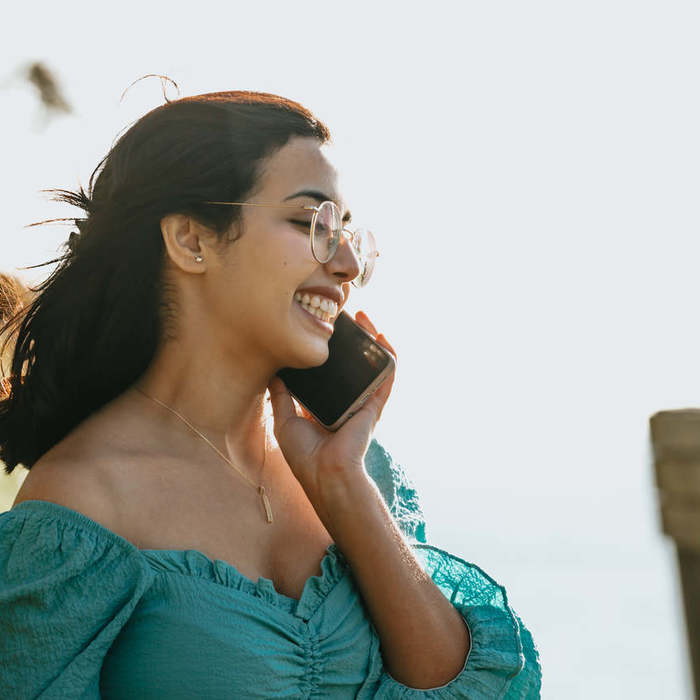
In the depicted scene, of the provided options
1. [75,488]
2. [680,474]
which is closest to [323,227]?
[75,488]

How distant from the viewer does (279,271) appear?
220 centimetres

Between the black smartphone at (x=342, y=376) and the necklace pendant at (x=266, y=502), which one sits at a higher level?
the black smartphone at (x=342, y=376)

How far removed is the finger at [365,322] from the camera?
260 cm

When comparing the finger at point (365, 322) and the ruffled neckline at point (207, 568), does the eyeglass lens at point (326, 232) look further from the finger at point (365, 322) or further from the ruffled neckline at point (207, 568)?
the ruffled neckline at point (207, 568)

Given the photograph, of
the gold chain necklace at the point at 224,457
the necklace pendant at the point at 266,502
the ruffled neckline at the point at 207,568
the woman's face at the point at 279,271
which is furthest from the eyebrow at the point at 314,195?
the ruffled neckline at the point at 207,568

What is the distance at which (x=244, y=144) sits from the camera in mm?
2291

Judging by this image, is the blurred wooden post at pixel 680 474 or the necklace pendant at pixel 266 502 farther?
the necklace pendant at pixel 266 502

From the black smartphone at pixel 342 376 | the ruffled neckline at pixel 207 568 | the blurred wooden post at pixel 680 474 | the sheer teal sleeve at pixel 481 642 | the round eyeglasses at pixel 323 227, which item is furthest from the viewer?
the black smartphone at pixel 342 376

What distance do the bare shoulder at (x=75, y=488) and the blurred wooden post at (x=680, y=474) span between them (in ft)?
3.71

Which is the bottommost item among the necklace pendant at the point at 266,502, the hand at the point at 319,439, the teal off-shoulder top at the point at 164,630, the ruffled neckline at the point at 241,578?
the teal off-shoulder top at the point at 164,630

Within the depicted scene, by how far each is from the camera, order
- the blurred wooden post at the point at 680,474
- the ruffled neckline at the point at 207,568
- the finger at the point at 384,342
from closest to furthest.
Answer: the blurred wooden post at the point at 680,474 < the ruffled neckline at the point at 207,568 < the finger at the point at 384,342

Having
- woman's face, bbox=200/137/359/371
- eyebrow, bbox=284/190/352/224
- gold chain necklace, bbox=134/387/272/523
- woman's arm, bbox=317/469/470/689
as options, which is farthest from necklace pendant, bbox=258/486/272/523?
eyebrow, bbox=284/190/352/224

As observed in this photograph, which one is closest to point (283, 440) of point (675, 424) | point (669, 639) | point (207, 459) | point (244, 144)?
point (207, 459)

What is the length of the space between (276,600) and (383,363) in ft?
2.27
